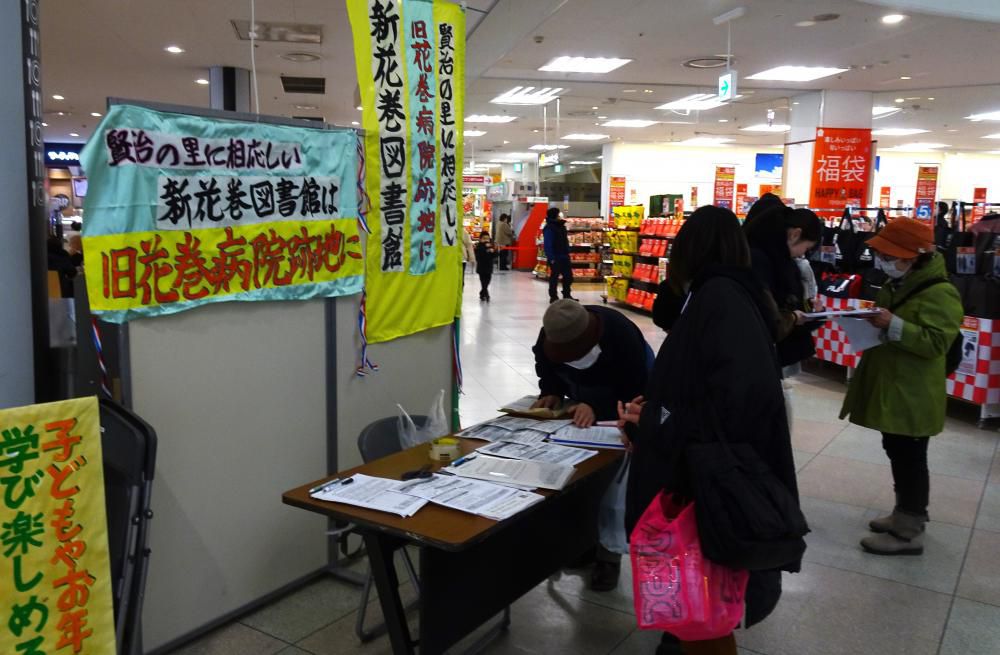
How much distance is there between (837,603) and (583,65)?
8.74m

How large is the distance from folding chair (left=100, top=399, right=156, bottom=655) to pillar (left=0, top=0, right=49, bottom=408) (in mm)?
494

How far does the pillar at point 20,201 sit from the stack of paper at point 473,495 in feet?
4.06

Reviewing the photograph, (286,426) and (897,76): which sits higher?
(897,76)

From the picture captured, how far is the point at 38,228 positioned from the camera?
7.76 feet

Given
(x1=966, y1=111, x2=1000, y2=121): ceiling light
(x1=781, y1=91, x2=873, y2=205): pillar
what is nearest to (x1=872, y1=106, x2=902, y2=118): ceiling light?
(x1=966, y1=111, x2=1000, y2=121): ceiling light

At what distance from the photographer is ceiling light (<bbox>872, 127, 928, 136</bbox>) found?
16936mm

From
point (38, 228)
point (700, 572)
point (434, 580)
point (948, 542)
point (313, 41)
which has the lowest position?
point (948, 542)

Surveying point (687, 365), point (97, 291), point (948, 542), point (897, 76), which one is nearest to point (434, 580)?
point (687, 365)

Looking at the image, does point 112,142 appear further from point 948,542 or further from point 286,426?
point 948,542

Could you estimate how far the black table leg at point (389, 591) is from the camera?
2.26m

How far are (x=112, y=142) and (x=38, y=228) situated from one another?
35 centimetres

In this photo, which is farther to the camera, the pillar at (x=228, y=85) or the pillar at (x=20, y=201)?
the pillar at (x=228, y=85)

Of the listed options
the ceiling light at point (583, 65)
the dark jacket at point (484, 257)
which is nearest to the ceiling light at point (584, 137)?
the dark jacket at point (484, 257)

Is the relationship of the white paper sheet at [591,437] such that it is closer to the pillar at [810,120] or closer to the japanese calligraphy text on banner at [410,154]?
the japanese calligraphy text on banner at [410,154]
